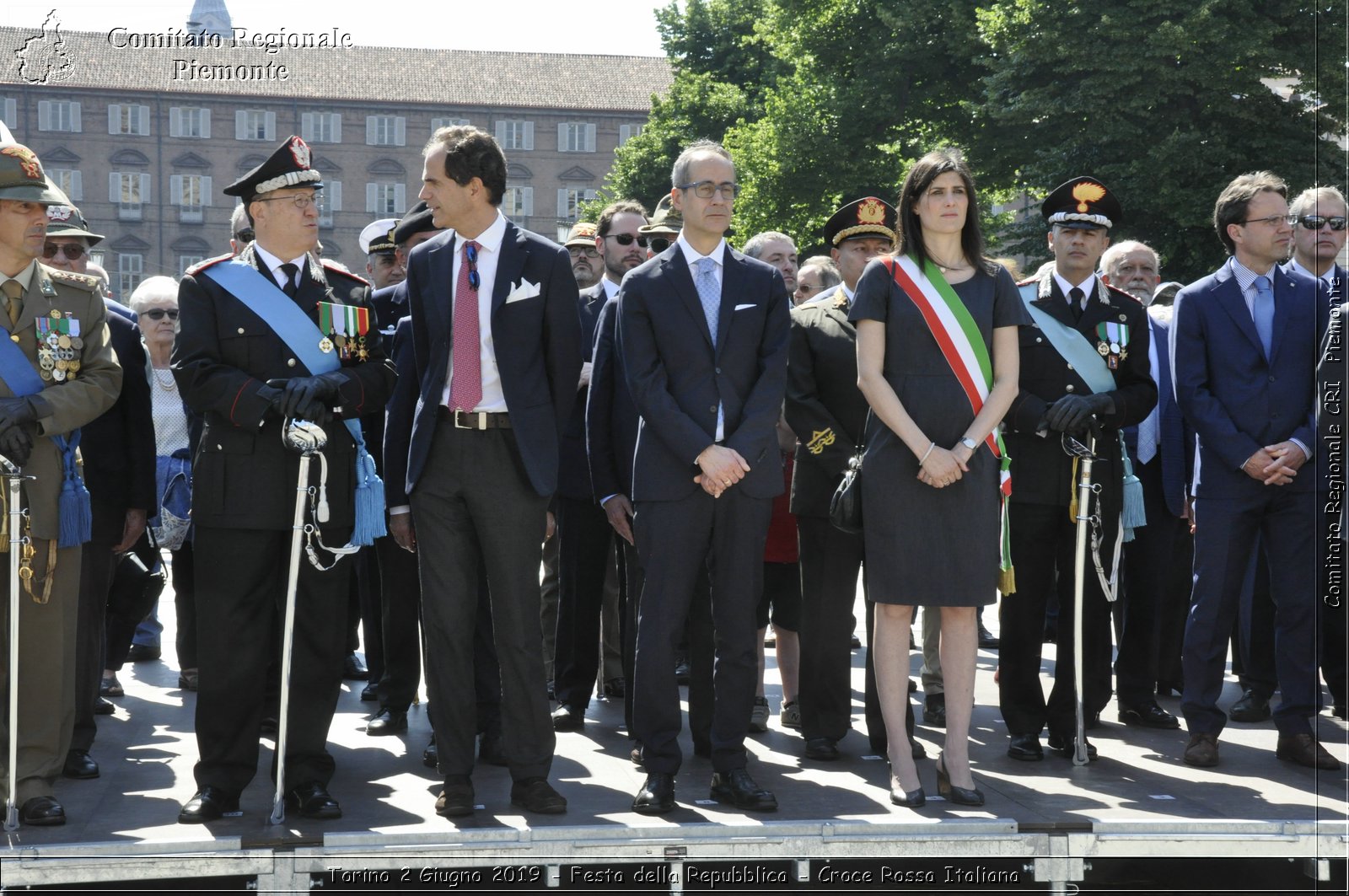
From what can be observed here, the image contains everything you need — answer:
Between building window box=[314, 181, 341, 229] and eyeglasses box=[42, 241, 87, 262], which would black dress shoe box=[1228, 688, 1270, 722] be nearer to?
eyeglasses box=[42, 241, 87, 262]

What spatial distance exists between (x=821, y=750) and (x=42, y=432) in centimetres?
329

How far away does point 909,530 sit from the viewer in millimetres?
A: 5641

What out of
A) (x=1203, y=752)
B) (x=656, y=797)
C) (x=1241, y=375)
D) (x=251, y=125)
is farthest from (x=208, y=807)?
(x=251, y=125)

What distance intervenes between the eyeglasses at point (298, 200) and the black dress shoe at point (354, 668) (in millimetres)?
3624

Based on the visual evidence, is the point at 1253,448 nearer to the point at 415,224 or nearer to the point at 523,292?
the point at 523,292

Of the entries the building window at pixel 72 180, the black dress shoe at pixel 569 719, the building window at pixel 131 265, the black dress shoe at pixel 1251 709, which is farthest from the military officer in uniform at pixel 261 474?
the building window at pixel 131 265

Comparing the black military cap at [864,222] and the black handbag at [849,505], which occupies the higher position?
the black military cap at [864,222]

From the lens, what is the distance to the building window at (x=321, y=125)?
3196 inches

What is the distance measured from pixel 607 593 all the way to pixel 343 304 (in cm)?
307

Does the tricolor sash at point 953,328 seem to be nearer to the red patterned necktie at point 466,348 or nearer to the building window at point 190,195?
the red patterned necktie at point 466,348

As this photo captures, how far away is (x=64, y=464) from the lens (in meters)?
5.60

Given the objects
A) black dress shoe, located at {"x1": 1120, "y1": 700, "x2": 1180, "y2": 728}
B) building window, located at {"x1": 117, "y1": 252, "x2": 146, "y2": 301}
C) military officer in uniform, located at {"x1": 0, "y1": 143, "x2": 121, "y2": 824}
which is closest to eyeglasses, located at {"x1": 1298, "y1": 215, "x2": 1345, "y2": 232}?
black dress shoe, located at {"x1": 1120, "y1": 700, "x2": 1180, "y2": 728}

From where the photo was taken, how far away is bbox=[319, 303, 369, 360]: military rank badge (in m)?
5.59

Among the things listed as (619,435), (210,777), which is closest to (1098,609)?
(619,435)
